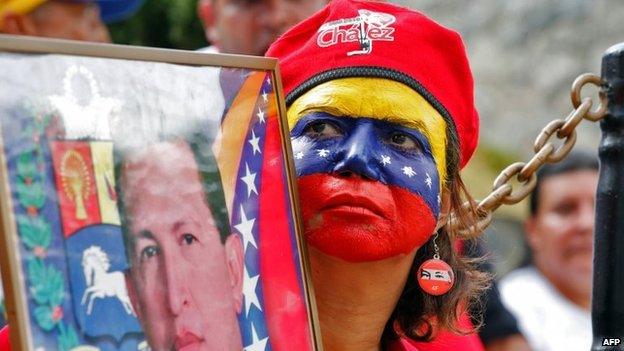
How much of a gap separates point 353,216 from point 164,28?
5726 millimetres

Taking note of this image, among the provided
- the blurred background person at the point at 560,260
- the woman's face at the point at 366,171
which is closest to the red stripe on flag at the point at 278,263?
the woman's face at the point at 366,171

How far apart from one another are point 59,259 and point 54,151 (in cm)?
16

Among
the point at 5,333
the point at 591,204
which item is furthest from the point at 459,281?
the point at 591,204

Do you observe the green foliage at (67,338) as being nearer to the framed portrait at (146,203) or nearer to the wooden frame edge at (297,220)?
the framed portrait at (146,203)

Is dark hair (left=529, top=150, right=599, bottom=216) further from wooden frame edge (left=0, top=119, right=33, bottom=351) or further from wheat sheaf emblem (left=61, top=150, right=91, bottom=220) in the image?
wooden frame edge (left=0, top=119, right=33, bottom=351)

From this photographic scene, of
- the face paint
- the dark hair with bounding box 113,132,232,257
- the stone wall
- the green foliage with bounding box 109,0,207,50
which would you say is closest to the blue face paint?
the face paint

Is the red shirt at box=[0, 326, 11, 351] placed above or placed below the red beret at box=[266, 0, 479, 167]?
below

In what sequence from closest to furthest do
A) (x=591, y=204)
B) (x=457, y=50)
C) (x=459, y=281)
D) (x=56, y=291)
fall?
(x=56, y=291) → (x=457, y=50) → (x=459, y=281) → (x=591, y=204)

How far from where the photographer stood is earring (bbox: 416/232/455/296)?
8.45 feet

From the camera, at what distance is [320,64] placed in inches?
98.9

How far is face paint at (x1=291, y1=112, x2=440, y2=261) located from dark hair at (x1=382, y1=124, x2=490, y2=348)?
0.17m

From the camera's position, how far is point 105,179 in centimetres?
196

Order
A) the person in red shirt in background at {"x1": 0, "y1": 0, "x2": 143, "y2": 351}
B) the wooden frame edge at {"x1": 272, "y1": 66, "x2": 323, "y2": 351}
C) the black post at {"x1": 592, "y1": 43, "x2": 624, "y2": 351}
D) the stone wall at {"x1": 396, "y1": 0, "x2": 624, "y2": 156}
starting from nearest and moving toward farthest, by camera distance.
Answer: the wooden frame edge at {"x1": 272, "y1": 66, "x2": 323, "y2": 351}
the black post at {"x1": 592, "y1": 43, "x2": 624, "y2": 351}
the person in red shirt in background at {"x1": 0, "y1": 0, "x2": 143, "y2": 351}
the stone wall at {"x1": 396, "y1": 0, "x2": 624, "y2": 156}

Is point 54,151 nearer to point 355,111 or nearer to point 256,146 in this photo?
point 256,146
